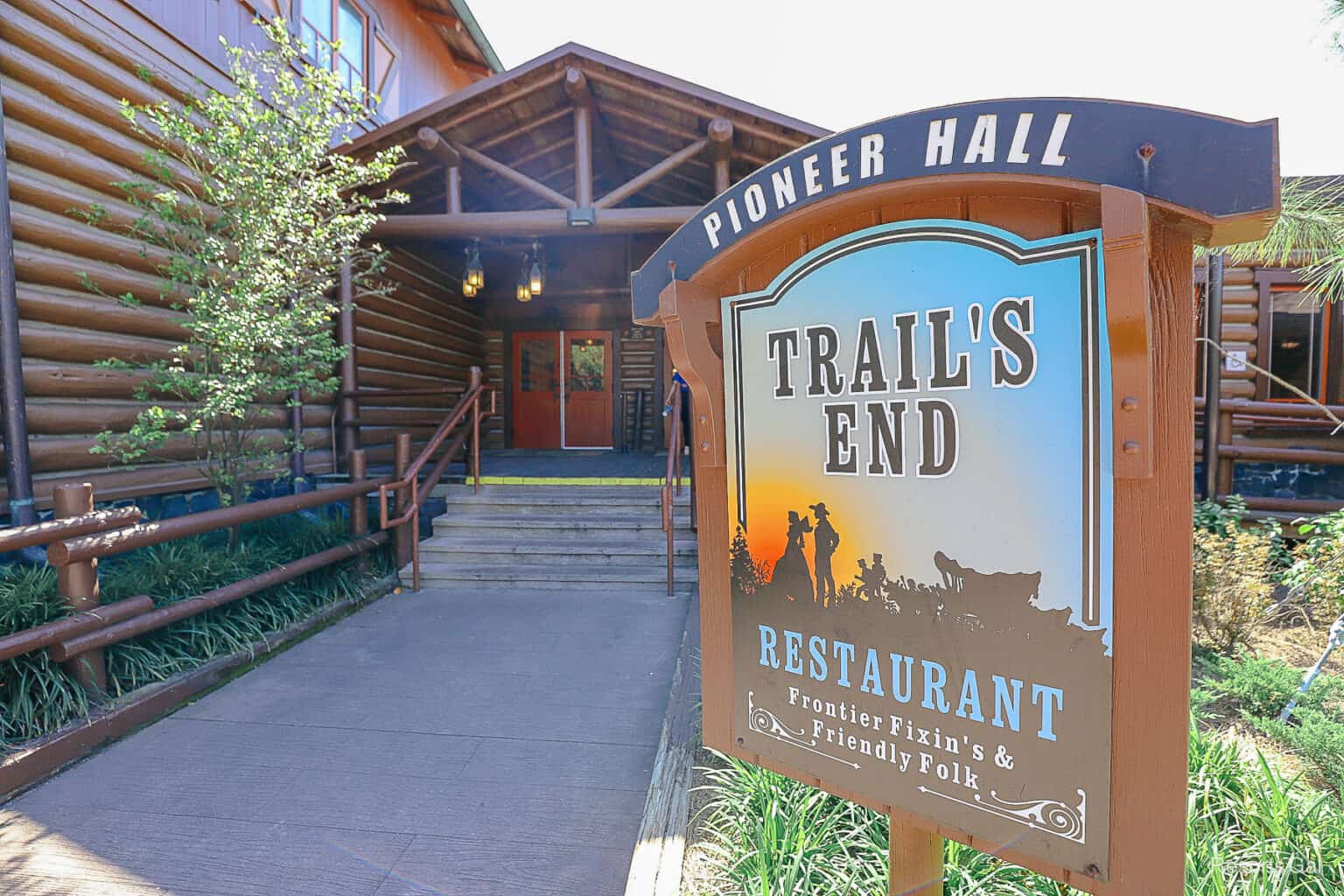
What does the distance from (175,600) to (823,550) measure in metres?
3.96

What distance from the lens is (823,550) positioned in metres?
1.35

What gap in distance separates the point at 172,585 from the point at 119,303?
7.40 ft

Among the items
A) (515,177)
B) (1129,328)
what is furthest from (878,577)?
(515,177)

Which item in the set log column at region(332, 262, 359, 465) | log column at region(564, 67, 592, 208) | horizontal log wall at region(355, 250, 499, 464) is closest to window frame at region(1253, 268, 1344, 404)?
log column at region(564, 67, 592, 208)

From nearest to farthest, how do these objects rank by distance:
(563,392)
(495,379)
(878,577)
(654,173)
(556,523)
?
1. (878,577)
2. (556,523)
3. (654,173)
4. (563,392)
5. (495,379)

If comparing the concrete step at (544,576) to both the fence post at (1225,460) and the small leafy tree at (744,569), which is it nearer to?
the small leafy tree at (744,569)

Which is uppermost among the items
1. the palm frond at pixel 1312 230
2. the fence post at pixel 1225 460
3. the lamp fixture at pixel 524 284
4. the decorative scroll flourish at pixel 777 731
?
the lamp fixture at pixel 524 284

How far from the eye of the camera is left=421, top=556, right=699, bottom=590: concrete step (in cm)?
535

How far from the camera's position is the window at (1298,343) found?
863 centimetres

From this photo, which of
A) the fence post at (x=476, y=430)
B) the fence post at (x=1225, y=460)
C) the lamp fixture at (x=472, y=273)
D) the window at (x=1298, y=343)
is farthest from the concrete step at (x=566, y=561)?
the window at (x=1298, y=343)

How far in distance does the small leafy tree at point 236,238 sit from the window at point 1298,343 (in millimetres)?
10898

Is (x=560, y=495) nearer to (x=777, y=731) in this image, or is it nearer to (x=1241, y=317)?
(x=777, y=731)

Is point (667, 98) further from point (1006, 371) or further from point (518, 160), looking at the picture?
point (1006, 371)

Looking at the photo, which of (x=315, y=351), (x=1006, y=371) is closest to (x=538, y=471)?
(x=315, y=351)
